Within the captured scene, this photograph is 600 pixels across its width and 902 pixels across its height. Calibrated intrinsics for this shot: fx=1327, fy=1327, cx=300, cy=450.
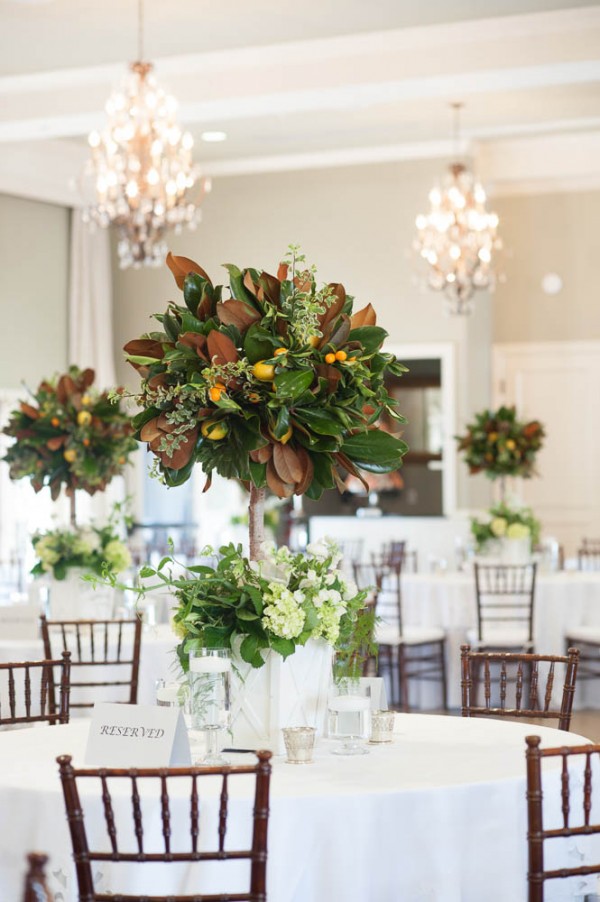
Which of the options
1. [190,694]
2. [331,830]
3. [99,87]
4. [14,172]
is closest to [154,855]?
[331,830]

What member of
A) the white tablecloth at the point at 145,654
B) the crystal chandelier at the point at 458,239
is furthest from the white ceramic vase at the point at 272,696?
the crystal chandelier at the point at 458,239

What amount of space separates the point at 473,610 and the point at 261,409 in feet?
18.3

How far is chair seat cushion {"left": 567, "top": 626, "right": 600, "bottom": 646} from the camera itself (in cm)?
816

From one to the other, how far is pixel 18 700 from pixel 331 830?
380 centimetres

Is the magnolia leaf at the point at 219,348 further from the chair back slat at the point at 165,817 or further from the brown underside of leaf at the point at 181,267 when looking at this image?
the chair back slat at the point at 165,817

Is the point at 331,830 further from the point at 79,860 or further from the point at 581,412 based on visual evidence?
the point at 581,412

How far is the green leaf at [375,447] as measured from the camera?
3.24 meters

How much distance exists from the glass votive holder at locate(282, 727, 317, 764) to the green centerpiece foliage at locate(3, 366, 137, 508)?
332 cm

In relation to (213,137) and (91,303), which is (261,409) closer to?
(213,137)

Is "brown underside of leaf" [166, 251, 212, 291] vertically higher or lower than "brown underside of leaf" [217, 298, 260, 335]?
higher

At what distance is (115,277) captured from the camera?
44.2 ft

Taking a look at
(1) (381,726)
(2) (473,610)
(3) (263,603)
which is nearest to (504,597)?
(2) (473,610)

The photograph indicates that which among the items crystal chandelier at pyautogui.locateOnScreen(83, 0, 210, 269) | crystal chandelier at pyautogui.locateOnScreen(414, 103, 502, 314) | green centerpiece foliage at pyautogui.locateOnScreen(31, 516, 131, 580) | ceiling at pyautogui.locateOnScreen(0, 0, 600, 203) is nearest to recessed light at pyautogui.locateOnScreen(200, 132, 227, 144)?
ceiling at pyautogui.locateOnScreen(0, 0, 600, 203)

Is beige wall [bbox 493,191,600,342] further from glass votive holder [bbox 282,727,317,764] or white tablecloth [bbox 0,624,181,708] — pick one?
glass votive holder [bbox 282,727,317,764]
